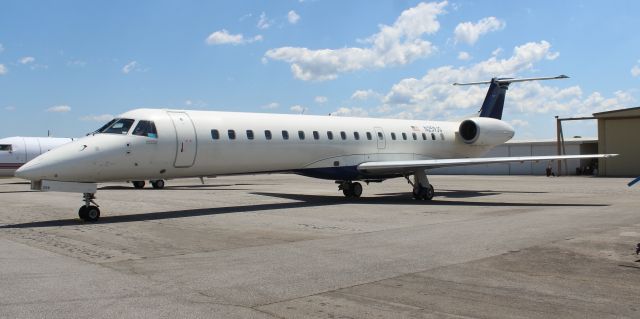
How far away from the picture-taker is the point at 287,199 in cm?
2164

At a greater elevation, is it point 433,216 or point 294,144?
point 294,144

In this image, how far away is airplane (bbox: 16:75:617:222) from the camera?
14.1 meters

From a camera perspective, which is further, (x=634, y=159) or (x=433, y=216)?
(x=634, y=159)

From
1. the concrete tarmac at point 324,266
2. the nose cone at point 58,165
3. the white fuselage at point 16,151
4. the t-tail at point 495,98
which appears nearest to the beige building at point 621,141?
the t-tail at point 495,98

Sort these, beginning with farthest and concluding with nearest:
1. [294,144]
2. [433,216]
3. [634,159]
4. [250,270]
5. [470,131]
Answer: [634,159] < [470,131] < [294,144] < [433,216] < [250,270]

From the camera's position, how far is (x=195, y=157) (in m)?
16.1

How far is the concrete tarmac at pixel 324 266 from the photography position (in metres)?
6.02

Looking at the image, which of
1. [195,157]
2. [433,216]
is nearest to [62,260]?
[195,157]

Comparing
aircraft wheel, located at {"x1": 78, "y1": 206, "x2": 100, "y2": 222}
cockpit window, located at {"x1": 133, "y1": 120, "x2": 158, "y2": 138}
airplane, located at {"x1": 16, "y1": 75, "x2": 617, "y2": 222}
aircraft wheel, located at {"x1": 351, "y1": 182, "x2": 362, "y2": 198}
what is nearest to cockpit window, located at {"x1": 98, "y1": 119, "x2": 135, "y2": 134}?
airplane, located at {"x1": 16, "y1": 75, "x2": 617, "y2": 222}

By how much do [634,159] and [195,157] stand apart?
38619 mm

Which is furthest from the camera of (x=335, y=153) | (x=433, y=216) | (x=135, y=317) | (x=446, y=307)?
(x=335, y=153)

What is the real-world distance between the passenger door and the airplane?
3cm

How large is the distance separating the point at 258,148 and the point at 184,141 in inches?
104

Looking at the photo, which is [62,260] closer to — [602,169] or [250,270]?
[250,270]
